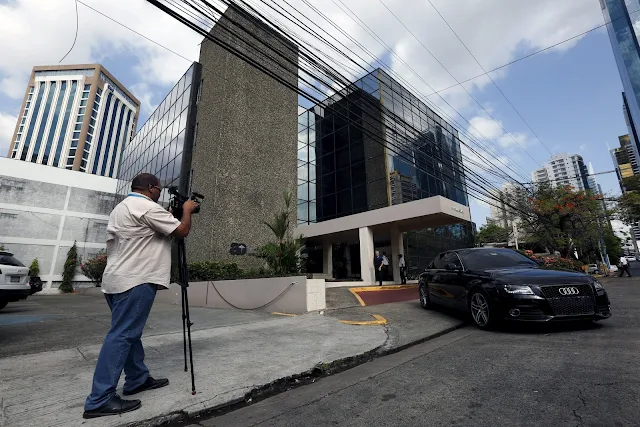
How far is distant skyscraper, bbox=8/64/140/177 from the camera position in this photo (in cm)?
6944

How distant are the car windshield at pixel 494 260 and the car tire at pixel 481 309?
1.94 ft

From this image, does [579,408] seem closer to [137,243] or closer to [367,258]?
[137,243]

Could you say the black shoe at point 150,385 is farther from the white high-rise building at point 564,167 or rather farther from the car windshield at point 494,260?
the white high-rise building at point 564,167

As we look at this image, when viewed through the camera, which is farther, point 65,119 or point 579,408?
point 65,119

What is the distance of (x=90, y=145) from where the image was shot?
7225 cm

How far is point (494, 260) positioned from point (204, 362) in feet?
17.4

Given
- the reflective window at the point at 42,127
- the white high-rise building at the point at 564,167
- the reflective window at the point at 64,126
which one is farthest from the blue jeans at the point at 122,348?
the reflective window at the point at 42,127

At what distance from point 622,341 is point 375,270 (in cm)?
1166

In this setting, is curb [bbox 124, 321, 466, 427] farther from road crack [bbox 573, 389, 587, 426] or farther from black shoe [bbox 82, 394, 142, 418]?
road crack [bbox 573, 389, 587, 426]

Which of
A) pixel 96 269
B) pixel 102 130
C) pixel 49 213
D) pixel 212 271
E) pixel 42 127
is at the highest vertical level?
pixel 102 130

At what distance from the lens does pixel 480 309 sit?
5.08 m

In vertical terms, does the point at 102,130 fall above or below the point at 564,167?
above

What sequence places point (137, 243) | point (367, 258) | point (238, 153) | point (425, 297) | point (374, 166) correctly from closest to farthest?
point (137, 243), point (425, 297), point (367, 258), point (238, 153), point (374, 166)

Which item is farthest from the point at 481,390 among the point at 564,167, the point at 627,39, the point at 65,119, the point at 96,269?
the point at 65,119
